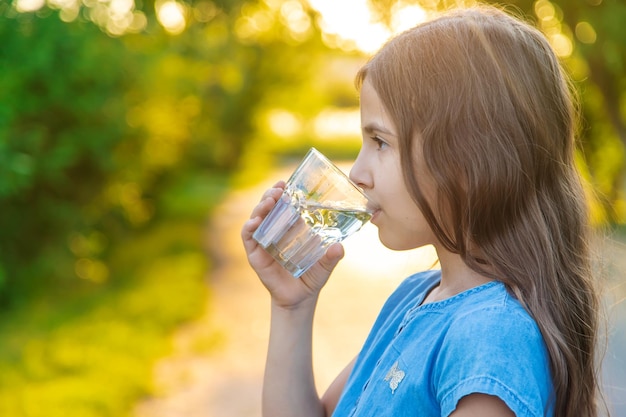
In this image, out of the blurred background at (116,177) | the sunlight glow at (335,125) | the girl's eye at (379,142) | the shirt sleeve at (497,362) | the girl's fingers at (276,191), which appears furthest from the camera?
the sunlight glow at (335,125)

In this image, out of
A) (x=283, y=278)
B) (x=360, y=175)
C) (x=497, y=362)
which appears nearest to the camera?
(x=497, y=362)

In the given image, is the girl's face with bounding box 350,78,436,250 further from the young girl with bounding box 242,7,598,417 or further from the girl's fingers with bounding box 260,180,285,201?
the girl's fingers with bounding box 260,180,285,201

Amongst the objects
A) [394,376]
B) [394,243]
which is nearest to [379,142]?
[394,243]

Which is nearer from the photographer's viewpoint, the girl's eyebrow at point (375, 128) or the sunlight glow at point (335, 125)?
the girl's eyebrow at point (375, 128)

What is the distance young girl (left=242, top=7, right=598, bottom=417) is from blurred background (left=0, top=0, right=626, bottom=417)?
0.39 metres

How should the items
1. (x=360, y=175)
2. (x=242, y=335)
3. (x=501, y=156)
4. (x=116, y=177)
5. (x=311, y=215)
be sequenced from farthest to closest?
(x=116, y=177) → (x=242, y=335) → (x=311, y=215) → (x=360, y=175) → (x=501, y=156)

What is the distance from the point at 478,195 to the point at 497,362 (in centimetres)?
32

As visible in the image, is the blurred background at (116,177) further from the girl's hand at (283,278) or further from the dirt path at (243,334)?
the girl's hand at (283,278)

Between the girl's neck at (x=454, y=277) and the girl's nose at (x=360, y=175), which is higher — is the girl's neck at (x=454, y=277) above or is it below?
below

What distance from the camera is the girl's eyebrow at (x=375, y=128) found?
140 cm

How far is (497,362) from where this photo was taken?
1.19 metres

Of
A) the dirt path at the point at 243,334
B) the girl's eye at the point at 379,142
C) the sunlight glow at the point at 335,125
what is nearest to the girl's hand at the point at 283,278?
the girl's eye at the point at 379,142

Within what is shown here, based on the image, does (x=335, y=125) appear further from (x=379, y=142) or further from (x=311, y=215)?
(x=379, y=142)

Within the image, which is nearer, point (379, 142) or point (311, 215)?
point (379, 142)
